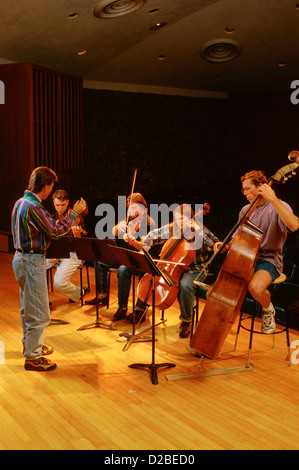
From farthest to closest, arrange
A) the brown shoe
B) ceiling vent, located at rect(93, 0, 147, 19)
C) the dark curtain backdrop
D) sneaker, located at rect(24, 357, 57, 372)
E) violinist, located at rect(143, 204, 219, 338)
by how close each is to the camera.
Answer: the dark curtain backdrop
ceiling vent, located at rect(93, 0, 147, 19)
violinist, located at rect(143, 204, 219, 338)
the brown shoe
sneaker, located at rect(24, 357, 57, 372)

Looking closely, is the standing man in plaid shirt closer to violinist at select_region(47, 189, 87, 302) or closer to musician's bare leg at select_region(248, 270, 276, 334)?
violinist at select_region(47, 189, 87, 302)

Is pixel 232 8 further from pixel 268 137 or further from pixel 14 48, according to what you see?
pixel 268 137

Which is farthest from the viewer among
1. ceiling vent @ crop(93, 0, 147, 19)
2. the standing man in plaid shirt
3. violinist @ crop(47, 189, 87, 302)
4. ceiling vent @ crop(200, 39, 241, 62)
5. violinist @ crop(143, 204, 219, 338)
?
ceiling vent @ crop(200, 39, 241, 62)

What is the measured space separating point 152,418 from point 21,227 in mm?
1520

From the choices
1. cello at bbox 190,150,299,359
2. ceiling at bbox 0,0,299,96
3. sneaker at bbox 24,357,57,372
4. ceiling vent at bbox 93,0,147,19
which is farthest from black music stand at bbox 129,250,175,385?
ceiling vent at bbox 93,0,147,19

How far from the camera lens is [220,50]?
8359 millimetres

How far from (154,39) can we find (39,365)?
5984 mm

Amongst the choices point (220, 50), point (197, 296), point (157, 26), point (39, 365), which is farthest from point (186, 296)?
point (220, 50)

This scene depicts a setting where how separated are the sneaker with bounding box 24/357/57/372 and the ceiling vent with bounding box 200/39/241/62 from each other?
6332mm

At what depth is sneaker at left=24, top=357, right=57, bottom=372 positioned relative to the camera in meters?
3.43

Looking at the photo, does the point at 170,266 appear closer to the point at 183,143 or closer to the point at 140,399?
the point at 140,399

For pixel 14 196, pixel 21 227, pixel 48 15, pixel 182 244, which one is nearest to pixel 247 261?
pixel 182 244

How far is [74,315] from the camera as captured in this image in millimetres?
4703

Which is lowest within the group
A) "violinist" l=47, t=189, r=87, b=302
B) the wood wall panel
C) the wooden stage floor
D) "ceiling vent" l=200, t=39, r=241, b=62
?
the wooden stage floor
